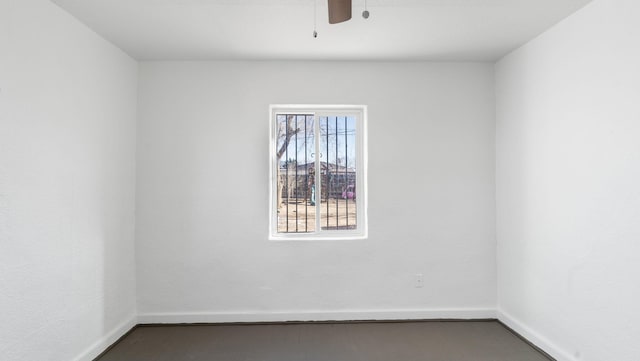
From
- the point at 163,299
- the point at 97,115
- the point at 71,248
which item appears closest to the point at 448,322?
the point at 163,299

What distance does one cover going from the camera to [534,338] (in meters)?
3.02

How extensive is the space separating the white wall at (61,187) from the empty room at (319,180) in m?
0.02

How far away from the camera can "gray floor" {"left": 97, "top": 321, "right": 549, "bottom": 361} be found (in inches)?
112

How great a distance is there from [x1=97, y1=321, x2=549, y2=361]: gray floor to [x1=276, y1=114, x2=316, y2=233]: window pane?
1.01 metres

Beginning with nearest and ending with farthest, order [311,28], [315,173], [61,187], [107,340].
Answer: [61,187] → [311,28] → [107,340] → [315,173]

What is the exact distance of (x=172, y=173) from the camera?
3.56 metres

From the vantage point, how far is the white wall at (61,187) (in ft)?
6.82

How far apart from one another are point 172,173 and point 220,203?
21.7 inches

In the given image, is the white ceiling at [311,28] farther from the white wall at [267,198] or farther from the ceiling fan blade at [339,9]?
the ceiling fan blade at [339,9]

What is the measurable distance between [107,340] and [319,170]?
2.38m

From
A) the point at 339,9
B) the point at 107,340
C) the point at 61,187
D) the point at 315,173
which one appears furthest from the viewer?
the point at 315,173

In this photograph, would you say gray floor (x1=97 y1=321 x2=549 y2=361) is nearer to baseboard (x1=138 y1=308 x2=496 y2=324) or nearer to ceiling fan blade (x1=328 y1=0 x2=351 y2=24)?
baseboard (x1=138 y1=308 x2=496 y2=324)

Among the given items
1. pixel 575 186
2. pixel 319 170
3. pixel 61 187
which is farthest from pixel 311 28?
pixel 575 186

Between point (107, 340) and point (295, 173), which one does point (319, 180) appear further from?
point (107, 340)
